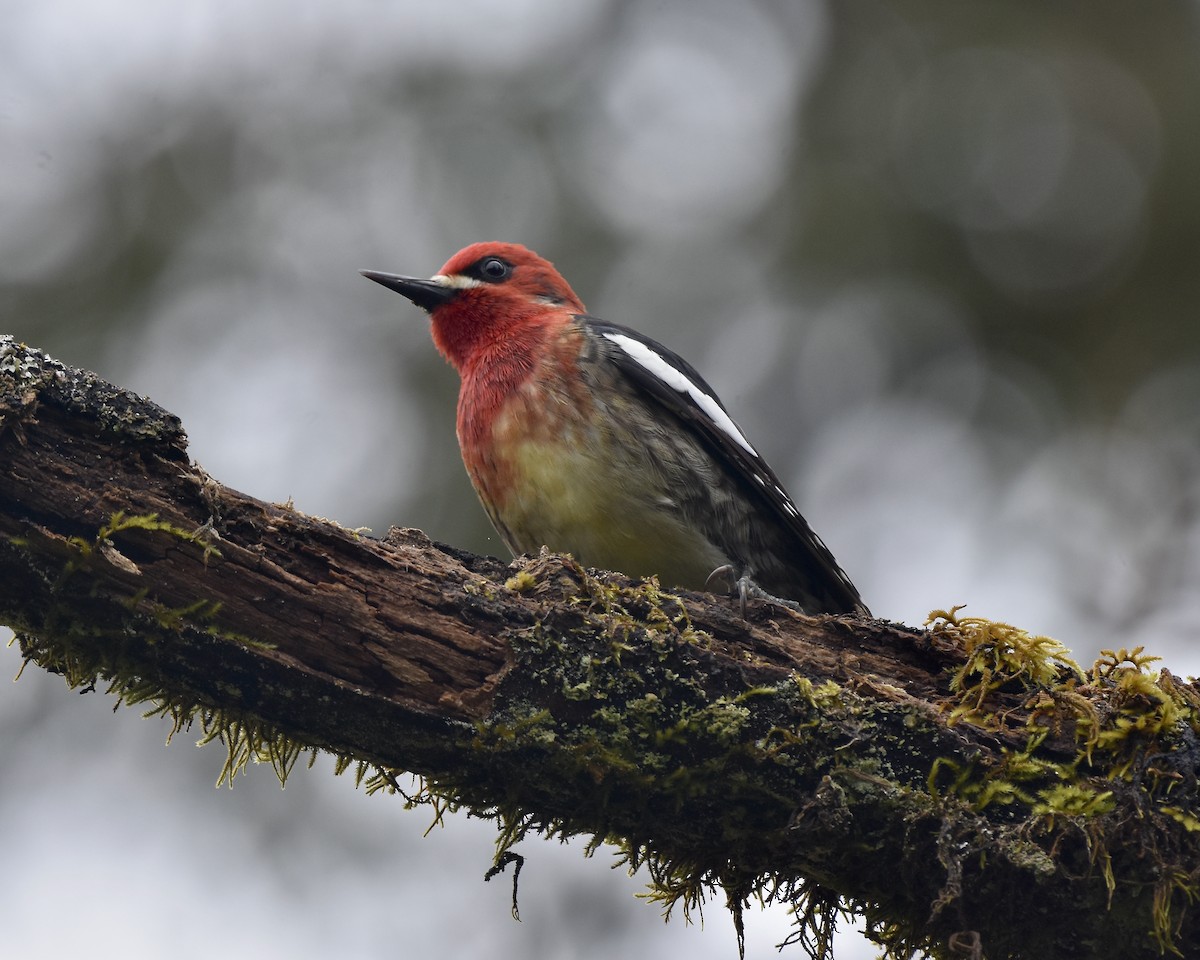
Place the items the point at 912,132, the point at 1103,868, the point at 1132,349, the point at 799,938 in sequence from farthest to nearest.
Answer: the point at 912,132 → the point at 1132,349 → the point at 799,938 → the point at 1103,868

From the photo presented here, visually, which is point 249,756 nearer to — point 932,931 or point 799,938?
point 799,938

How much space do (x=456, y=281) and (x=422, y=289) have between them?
0.58 ft

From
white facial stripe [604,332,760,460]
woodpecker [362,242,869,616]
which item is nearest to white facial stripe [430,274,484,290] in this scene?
woodpecker [362,242,869,616]

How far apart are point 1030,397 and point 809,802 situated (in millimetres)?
4884

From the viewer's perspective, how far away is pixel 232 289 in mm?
7062

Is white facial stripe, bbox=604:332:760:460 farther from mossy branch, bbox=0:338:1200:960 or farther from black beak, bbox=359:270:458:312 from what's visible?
mossy branch, bbox=0:338:1200:960

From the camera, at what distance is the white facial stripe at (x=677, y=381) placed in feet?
13.7

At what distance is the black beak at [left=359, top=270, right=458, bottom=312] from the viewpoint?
5059 millimetres

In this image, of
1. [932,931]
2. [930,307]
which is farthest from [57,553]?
[930,307]

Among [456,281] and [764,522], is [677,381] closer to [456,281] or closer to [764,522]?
[764,522]

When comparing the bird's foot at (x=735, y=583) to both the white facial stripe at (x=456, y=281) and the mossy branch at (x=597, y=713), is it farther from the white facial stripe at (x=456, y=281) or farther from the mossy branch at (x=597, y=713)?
the white facial stripe at (x=456, y=281)

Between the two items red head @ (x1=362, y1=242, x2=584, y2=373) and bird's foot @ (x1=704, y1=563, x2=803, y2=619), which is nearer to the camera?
bird's foot @ (x1=704, y1=563, x2=803, y2=619)

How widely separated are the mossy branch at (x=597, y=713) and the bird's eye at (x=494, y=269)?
8.43 ft

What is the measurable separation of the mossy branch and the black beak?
240 cm
